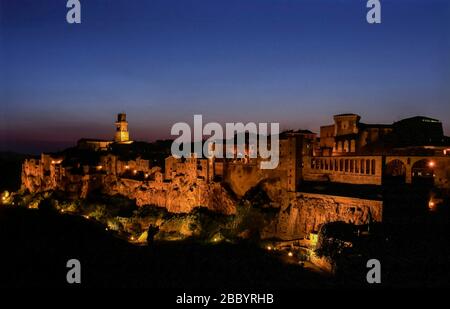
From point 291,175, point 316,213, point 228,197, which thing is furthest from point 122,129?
point 316,213

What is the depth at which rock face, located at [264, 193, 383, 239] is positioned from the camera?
88.8ft

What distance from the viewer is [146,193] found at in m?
42.4

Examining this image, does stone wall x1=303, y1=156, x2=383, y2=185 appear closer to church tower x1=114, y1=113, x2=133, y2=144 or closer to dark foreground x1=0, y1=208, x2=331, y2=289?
dark foreground x1=0, y1=208, x2=331, y2=289

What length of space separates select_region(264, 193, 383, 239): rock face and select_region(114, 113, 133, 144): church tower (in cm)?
4414

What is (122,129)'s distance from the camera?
71.0 meters

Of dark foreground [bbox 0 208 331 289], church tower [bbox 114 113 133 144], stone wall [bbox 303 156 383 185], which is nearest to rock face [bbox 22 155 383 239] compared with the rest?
stone wall [bbox 303 156 383 185]

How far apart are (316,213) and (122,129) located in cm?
4860

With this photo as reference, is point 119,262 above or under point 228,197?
under

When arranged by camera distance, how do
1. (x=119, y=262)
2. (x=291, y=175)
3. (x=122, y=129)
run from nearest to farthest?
(x=119, y=262) → (x=291, y=175) → (x=122, y=129)

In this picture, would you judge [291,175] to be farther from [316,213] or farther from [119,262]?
[119,262]

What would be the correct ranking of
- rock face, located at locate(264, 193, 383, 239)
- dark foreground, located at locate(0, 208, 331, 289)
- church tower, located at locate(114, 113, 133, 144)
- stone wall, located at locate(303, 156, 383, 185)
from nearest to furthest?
dark foreground, located at locate(0, 208, 331, 289) < rock face, located at locate(264, 193, 383, 239) < stone wall, located at locate(303, 156, 383, 185) < church tower, located at locate(114, 113, 133, 144)
